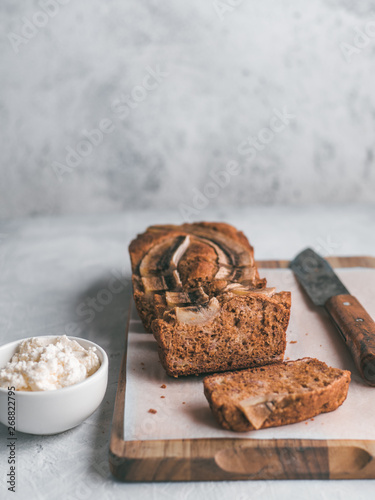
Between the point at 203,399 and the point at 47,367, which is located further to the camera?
the point at 203,399

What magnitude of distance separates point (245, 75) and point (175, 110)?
749mm

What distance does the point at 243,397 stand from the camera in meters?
2.32

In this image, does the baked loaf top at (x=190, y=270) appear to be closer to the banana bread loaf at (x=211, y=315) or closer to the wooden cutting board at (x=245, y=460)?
the banana bread loaf at (x=211, y=315)

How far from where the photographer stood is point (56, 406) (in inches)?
87.4

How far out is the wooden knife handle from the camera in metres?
2.63

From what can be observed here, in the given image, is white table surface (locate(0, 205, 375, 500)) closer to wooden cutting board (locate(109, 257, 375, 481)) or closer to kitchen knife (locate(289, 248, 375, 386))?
wooden cutting board (locate(109, 257, 375, 481))

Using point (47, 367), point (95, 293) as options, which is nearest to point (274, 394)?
point (47, 367)

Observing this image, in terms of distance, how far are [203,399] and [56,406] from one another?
0.64 m

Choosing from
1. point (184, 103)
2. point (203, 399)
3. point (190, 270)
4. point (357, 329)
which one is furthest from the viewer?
point (184, 103)

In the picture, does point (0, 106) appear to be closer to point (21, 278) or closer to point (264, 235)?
point (21, 278)

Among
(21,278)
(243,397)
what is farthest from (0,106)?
(243,397)

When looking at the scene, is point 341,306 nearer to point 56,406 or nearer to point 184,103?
point 56,406

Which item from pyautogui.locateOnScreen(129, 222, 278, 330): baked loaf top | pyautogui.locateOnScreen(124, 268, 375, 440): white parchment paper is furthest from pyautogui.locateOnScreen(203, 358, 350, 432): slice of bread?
pyautogui.locateOnScreen(129, 222, 278, 330): baked loaf top

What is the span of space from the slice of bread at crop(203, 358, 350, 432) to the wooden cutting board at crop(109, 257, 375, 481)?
0.32 ft
